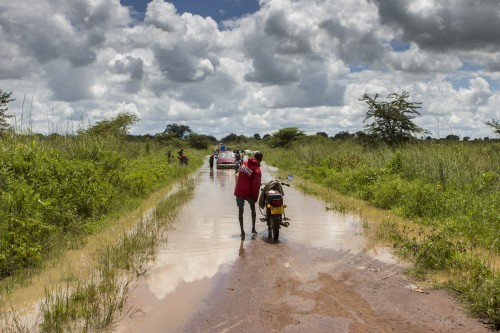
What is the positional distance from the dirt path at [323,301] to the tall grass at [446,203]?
19.4 inches

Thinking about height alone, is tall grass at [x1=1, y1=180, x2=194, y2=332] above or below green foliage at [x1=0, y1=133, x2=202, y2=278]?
below

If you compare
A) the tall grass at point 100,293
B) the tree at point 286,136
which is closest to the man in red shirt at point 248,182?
the tall grass at point 100,293

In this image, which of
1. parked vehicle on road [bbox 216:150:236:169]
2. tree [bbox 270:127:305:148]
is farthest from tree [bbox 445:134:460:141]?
tree [bbox 270:127:305:148]

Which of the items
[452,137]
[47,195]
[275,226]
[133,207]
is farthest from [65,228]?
[452,137]

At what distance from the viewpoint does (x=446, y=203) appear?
11633mm

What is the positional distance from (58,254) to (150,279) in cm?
237

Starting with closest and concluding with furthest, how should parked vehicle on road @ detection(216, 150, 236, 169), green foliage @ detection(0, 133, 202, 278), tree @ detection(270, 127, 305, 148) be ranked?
green foliage @ detection(0, 133, 202, 278), parked vehicle on road @ detection(216, 150, 236, 169), tree @ detection(270, 127, 305, 148)

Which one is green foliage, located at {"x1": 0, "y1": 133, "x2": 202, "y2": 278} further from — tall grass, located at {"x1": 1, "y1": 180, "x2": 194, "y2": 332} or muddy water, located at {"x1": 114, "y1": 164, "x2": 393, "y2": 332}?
muddy water, located at {"x1": 114, "y1": 164, "x2": 393, "y2": 332}

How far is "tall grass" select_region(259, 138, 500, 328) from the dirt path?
49cm

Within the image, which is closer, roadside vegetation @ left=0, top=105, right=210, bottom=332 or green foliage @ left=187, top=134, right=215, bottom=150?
roadside vegetation @ left=0, top=105, right=210, bottom=332

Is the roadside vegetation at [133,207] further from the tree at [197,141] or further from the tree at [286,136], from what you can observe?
the tree at [197,141]

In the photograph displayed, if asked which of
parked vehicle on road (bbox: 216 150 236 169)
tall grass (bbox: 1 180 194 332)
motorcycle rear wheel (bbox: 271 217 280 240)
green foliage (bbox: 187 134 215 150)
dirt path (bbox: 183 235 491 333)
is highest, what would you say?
green foliage (bbox: 187 134 215 150)

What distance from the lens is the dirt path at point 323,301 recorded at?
207 inches

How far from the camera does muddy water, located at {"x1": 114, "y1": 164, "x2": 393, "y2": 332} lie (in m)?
5.81
